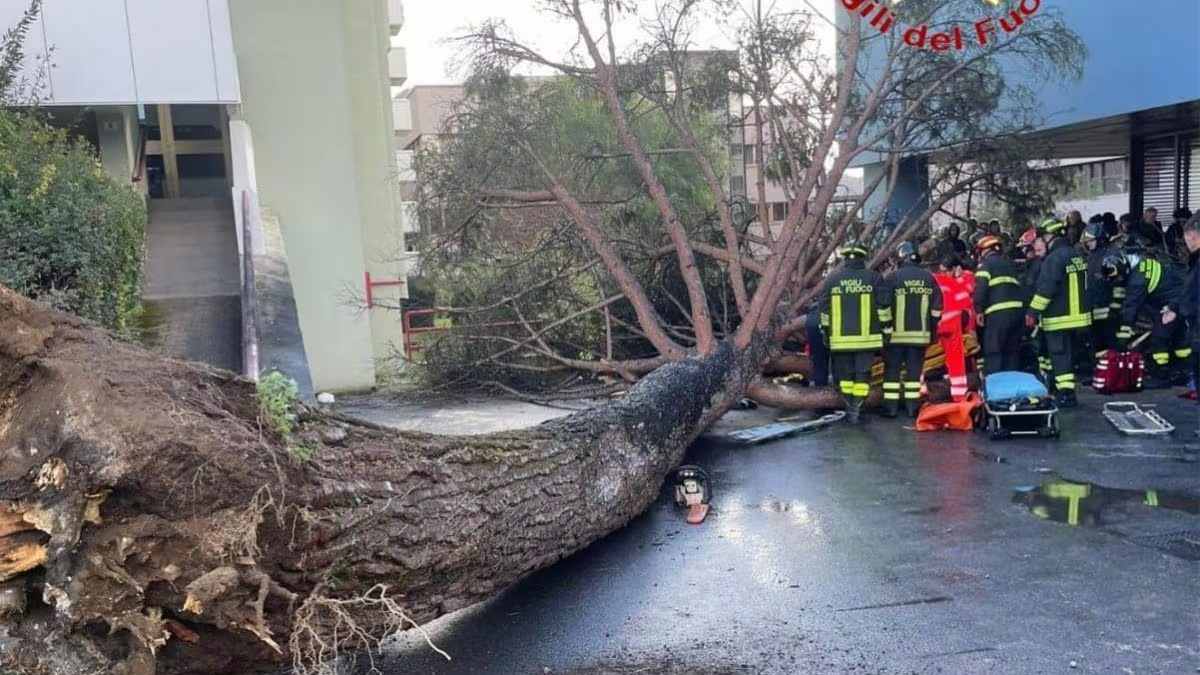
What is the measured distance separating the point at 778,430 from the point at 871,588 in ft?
11.3

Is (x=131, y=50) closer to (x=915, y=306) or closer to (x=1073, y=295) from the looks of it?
(x=915, y=306)

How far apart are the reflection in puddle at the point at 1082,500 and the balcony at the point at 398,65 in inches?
833

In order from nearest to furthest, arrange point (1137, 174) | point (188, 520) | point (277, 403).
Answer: point (188, 520), point (277, 403), point (1137, 174)

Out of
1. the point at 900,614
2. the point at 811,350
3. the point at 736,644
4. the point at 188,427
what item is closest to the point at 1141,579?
the point at 900,614

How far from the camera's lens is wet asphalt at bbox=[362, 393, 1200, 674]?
11.2 feet

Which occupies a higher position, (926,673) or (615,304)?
(615,304)

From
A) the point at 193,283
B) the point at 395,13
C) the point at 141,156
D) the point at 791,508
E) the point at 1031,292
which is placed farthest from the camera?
the point at 395,13

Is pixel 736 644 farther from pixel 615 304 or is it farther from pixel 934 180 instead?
pixel 934 180

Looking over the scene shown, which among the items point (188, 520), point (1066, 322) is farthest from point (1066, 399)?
point (188, 520)

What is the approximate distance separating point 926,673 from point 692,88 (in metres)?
7.70

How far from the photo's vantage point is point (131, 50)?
9.36 metres

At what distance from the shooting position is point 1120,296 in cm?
861

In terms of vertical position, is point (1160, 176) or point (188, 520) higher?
point (1160, 176)

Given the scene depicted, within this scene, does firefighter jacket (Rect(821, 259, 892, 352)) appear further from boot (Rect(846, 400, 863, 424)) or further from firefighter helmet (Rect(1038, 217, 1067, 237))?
firefighter helmet (Rect(1038, 217, 1067, 237))
